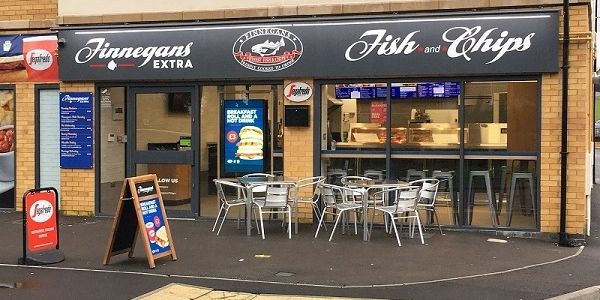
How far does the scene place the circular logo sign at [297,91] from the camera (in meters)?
10.9

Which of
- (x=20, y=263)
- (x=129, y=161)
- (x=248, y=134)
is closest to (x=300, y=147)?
(x=248, y=134)

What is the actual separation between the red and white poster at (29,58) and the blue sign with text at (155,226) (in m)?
5.43

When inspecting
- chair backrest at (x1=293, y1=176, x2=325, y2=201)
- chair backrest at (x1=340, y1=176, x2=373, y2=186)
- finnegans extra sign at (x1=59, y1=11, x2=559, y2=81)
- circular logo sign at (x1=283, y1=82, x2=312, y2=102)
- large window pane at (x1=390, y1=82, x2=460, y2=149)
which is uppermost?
finnegans extra sign at (x1=59, y1=11, x2=559, y2=81)

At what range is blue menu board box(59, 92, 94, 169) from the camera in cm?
1194

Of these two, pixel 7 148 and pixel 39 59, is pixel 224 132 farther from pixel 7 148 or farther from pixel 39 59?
pixel 7 148

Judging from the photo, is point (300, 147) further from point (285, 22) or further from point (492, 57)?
point (492, 57)

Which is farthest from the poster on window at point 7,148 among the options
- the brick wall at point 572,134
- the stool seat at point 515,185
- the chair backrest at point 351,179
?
the brick wall at point 572,134

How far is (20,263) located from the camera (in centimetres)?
810

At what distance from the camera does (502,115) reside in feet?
33.5

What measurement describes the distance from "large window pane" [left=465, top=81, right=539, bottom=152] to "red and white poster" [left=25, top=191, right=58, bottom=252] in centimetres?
608

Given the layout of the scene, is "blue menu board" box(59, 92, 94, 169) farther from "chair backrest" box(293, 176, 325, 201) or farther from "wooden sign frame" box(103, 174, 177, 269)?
"wooden sign frame" box(103, 174, 177, 269)

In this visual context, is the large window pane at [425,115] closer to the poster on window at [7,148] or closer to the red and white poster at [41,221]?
the red and white poster at [41,221]

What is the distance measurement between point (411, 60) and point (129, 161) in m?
5.26

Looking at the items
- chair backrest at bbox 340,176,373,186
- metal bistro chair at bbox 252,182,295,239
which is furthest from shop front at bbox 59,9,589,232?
metal bistro chair at bbox 252,182,295,239
